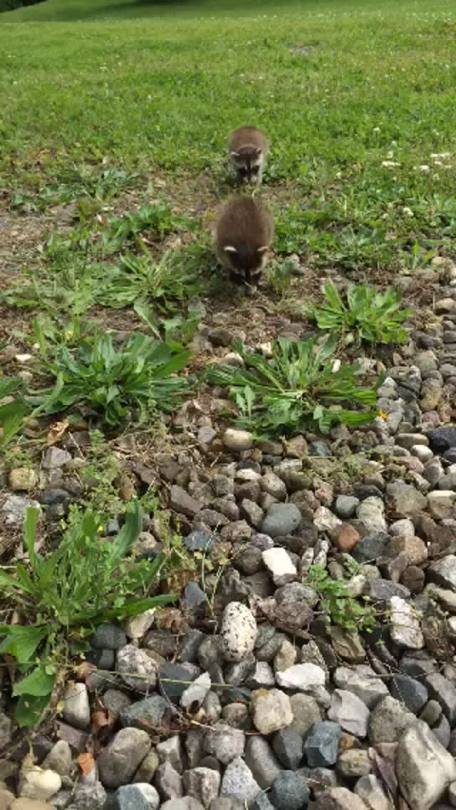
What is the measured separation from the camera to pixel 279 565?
345 cm

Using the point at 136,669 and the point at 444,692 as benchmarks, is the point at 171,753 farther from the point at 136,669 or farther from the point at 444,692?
the point at 444,692

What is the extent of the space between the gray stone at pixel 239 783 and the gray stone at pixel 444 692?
80 centimetres

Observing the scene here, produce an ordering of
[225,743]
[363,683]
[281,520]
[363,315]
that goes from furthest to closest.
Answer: [363,315] < [281,520] < [363,683] < [225,743]

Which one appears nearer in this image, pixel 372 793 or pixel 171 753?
pixel 372 793

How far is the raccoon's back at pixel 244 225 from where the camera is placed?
19.0ft

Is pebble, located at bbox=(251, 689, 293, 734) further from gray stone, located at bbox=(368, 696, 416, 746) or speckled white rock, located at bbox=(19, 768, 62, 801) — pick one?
speckled white rock, located at bbox=(19, 768, 62, 801)

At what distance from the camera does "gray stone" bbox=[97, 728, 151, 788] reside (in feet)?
A: 8.81

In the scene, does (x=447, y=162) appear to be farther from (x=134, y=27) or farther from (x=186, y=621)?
(x=134, y=27)

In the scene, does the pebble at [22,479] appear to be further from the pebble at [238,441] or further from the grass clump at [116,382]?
the pebble at [238,441]

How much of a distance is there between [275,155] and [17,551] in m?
6.77

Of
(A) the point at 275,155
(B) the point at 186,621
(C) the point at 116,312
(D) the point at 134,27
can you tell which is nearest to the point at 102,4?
(D) the point at 134,27

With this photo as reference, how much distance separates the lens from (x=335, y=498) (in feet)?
12.8

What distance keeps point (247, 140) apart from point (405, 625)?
6.51m

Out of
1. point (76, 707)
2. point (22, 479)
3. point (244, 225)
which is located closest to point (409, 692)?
point (76, 707)
